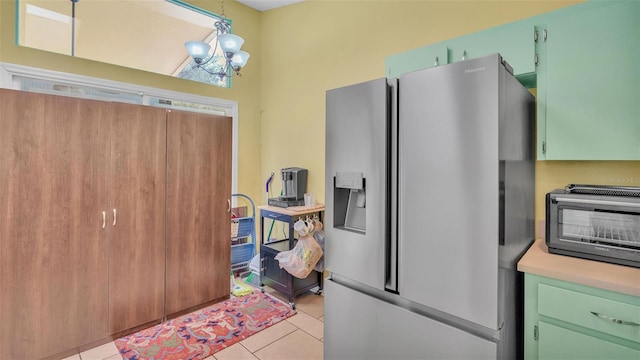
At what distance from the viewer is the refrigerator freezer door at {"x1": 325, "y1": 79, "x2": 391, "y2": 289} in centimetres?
153

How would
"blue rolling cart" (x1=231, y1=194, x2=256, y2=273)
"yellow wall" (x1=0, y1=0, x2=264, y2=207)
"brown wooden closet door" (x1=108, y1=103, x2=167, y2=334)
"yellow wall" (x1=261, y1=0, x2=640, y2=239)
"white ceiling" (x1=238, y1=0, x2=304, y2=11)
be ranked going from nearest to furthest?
1. "yellow wall" (x1=261, y1=0, x2=640, y2=239)
2. "brown wooden closet door" (x1=108, y1=103, x2=167, y2=334)
3. "yellow wall" (x1=0, y1=0, x2=264, y2=207)
4. "blue rolling cart" (x1=231, y1=194, x2=256, y2=273)
5. "white ceiling" (x1=238, y1=0, x2=304, y2=11)

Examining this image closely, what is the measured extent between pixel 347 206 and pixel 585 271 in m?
1.17

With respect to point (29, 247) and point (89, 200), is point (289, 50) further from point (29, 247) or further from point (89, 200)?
point (29, 247)

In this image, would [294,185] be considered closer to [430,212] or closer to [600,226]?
[430,212]

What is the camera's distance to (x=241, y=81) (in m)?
4.01

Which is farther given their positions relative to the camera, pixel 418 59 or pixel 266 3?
pixel 266 3

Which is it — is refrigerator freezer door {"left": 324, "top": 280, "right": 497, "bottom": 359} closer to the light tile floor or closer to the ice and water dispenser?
the ice and water dispenser

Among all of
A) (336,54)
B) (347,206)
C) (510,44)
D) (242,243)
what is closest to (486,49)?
(510,44)

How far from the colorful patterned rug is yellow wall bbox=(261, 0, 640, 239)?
1379 mm

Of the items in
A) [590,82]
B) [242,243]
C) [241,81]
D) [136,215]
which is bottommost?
[242,243]

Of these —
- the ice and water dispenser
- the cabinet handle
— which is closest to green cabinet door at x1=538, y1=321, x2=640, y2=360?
the cabinet handle

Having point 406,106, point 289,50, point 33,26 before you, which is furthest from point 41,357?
point 289,50

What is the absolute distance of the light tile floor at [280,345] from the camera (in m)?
2.18

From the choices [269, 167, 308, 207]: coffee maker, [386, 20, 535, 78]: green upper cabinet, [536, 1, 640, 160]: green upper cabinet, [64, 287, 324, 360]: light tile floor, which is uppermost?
[386, 20, 535, 78]: green upper cabinet
